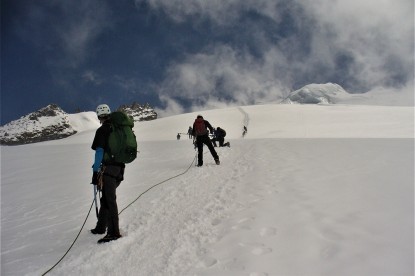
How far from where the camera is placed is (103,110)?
5.76m

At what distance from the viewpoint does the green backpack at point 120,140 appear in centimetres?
557

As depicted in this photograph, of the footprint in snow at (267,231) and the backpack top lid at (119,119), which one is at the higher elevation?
the backpack top lid at (119,119)

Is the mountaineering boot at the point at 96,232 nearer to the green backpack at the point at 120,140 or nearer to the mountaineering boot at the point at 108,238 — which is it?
the mountaineering boot at the point at 108,238

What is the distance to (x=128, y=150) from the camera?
5.64 meters

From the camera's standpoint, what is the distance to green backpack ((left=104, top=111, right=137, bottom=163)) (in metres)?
5.57

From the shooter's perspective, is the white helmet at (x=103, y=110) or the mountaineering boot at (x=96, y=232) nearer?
the white helmet at (x=103, y=110)

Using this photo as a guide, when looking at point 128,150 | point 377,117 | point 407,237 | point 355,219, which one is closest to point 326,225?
point 355,219

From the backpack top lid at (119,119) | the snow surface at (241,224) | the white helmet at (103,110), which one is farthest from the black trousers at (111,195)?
the white helmet at (103,110)

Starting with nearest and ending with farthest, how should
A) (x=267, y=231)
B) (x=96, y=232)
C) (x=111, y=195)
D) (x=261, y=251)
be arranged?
(x=261, y=251), (x=267, y=231), (x=111, y=195), (x=96, y=232)

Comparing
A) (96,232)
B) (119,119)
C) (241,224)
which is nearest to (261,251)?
(241,224)

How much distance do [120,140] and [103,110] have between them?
0.68 m

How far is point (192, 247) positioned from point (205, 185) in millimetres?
4309

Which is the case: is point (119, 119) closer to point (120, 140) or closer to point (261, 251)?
point (120, 140)

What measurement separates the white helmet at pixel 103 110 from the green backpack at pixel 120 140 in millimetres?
209
